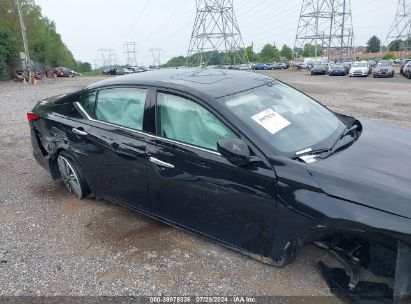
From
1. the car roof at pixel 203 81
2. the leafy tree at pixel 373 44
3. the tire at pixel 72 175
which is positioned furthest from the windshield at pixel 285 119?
the leafy tree at pixel 373 44

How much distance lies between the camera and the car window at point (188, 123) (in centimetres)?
288

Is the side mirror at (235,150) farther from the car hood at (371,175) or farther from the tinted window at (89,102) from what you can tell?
the tinted window at (89,102)

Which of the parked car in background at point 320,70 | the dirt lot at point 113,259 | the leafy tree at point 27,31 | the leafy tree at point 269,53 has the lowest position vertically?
the dirt lot at point 113,259

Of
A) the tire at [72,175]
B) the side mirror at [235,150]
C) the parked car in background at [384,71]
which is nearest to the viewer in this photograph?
the side mirror at [235,150]

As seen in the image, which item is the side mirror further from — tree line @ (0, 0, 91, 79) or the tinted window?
tree line @ (0, 0, 91, 79)

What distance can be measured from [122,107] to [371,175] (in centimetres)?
233

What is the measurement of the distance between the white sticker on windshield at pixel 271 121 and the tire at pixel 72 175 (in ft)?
7.35

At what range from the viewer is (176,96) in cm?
310

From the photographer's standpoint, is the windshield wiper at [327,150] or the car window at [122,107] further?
the car window at [122,107]

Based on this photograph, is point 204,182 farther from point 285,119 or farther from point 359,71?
point 359,71

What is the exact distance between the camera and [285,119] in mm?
3051

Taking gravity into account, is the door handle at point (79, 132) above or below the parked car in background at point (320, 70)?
above

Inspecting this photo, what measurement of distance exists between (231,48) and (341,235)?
125 feet

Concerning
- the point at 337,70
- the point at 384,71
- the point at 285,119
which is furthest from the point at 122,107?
the point at 337,70
